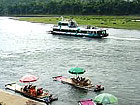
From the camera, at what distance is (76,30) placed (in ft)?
385

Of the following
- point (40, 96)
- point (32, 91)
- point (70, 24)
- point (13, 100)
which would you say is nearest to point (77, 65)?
point (32, 91)

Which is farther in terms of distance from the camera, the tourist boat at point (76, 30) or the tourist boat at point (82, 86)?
the tourist boat at point (76, 30)

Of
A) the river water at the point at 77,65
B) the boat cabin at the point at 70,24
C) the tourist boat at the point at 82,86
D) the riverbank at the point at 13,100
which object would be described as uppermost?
the boat cabin at the point at 70,24

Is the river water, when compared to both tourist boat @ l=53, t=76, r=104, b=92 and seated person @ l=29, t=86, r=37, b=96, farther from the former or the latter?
seated person @ l=29, t=86, r=37, b=96

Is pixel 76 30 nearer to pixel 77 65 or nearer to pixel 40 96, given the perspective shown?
pixel 77 65

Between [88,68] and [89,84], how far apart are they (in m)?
12.6

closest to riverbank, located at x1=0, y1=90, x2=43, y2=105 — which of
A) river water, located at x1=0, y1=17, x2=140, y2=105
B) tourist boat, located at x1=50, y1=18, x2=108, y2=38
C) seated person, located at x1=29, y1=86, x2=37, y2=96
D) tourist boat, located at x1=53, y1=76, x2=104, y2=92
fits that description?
seated person, located at x1=29, y1=86, x2=37, y2=96

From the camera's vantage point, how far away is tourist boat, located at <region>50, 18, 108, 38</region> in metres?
110

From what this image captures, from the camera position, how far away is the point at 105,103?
34969 mm

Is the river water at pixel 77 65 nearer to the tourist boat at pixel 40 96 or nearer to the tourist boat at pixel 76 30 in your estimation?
the tourist boat at pixel 40 96

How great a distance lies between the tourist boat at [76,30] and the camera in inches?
4331

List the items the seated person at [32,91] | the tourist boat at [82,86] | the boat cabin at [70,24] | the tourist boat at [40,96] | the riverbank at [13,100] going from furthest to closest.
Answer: the boat cabin at [70,24]
the tourist boat at [82,86]
the seated person at [32,91]
the tourist boat at [40,96]
the riverbank at [13,100]

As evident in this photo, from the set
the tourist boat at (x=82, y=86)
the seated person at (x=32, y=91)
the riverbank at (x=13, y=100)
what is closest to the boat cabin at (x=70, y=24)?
the tourist boat at (x=82, y=86)

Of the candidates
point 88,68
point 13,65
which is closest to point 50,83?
point 88,68
